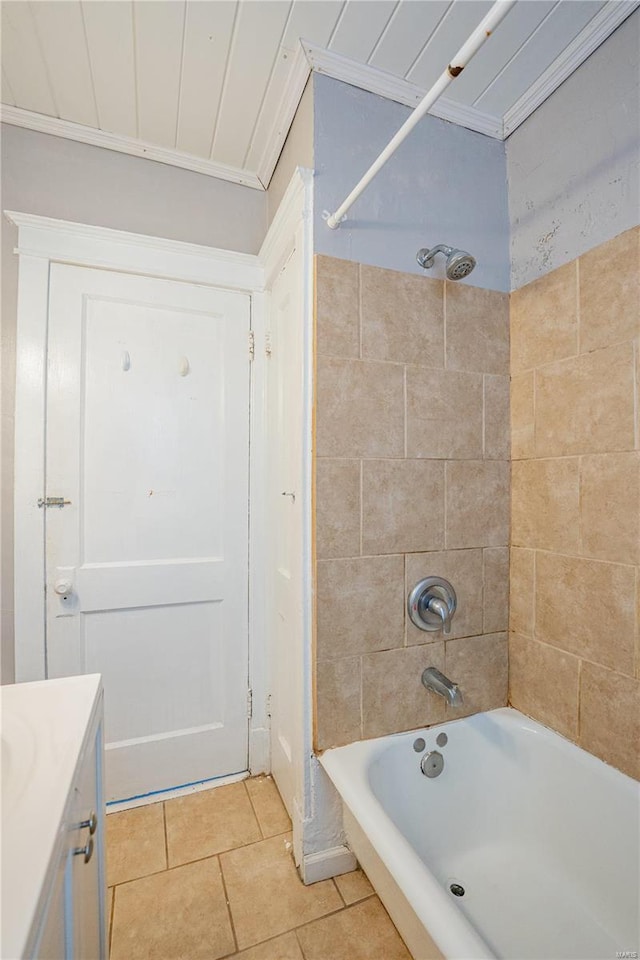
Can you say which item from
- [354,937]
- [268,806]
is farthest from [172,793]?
[354,937]

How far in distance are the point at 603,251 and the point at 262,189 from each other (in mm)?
1402

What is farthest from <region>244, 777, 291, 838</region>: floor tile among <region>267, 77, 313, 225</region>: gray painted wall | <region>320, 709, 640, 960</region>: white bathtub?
<region>267, 77, 313, 225</region>: gray painted wall

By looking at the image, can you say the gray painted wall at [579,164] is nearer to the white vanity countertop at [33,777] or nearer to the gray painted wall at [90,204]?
the gray painted wall at [90,204]

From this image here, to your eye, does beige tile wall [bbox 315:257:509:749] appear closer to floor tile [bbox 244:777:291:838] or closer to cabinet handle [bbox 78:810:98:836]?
floor tile [bbox 244:777:291:838]

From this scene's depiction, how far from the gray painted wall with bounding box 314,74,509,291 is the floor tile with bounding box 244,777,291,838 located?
79.3 inches

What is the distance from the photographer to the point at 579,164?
52.2 inches

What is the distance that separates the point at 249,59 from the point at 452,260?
0.91 m

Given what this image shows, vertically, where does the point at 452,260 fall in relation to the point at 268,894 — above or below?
above

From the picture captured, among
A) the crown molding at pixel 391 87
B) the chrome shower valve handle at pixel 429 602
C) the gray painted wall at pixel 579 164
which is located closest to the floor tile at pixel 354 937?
the chrome shower valve handle at pixel 429 602

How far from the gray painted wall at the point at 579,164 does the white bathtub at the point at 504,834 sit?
159cm

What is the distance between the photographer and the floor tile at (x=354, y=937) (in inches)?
44.6

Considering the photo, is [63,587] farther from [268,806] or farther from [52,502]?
[268,806]

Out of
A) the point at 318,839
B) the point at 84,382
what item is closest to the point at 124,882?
the point at 318,839

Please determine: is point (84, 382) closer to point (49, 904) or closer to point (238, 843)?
point (49, 904)
